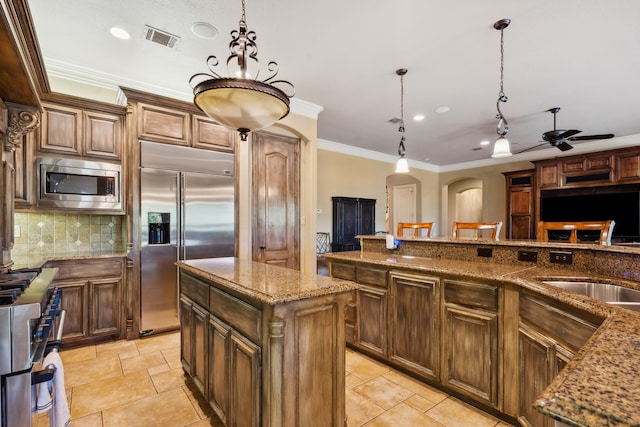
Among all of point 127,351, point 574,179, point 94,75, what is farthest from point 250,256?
point 574,179

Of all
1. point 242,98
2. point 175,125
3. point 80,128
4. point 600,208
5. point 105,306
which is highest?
point 175,125

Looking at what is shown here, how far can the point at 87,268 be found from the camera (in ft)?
10.2

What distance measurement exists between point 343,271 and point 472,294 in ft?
3.94

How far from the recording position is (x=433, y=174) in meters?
9.12

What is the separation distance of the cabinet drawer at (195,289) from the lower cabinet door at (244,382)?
1.39 ft

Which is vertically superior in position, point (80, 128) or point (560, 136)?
point (560, 136)

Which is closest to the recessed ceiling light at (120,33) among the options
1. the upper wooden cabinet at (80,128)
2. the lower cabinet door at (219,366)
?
the upper wooden cabinet at (80,128)

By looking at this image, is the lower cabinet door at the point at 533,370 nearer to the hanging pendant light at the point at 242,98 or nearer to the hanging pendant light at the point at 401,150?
the hanging pendant light at the point at 242,98

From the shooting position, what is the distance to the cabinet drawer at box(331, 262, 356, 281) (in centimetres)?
284

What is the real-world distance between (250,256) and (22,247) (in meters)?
2.35

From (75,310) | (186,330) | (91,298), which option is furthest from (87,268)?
(186,330)

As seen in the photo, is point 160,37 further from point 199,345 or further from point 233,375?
point 233,375

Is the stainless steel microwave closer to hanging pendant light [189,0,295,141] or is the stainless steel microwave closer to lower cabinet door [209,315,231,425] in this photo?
hanging pendant light [189,0,295,141]

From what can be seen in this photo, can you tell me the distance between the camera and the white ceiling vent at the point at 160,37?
2668 mm
